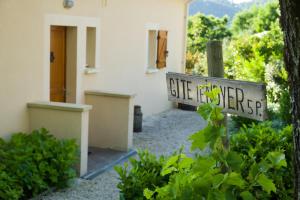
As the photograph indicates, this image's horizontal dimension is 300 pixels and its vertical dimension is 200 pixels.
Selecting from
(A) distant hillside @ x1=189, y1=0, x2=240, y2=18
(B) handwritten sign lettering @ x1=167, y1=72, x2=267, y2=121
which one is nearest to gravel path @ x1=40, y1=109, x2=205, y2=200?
(B) handwritten sign lettering @ x1=167, y1=72, x2=267, y2=121

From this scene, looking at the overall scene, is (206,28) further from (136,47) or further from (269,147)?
(269,147)

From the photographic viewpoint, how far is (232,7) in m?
65.5

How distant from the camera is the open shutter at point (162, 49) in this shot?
12.5 m

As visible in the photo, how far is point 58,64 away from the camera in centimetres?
851

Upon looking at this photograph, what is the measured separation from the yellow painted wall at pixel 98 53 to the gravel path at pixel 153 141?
1.95 ft

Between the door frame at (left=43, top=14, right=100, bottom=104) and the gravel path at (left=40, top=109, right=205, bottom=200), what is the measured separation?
150 centimetres

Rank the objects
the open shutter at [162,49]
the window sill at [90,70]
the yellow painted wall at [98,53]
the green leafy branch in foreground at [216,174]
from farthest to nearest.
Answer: the open shutter at [162,49] → the window sill at [90,70] → the yellow painted wall at [98,53] → the green leafy branch in foreground at [216,174]

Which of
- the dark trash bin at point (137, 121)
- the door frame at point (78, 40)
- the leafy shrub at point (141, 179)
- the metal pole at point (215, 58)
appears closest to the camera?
the metal pole at point (215, 58)

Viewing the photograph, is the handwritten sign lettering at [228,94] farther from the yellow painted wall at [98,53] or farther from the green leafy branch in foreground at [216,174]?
the yellow painted wall at [98,53]

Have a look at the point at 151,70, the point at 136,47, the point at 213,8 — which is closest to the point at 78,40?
the point at 136,47

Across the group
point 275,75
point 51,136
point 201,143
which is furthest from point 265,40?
point 201,143

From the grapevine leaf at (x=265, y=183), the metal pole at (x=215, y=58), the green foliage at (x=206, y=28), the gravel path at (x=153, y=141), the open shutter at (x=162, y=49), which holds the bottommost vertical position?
the gravel path at (x=153, y=141)

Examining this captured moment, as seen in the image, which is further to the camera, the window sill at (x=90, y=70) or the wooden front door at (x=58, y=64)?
the window sill at (x=90, y=70)

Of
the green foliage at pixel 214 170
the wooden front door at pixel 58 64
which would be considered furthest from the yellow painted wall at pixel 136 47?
the green foliage at pixel 214 170
